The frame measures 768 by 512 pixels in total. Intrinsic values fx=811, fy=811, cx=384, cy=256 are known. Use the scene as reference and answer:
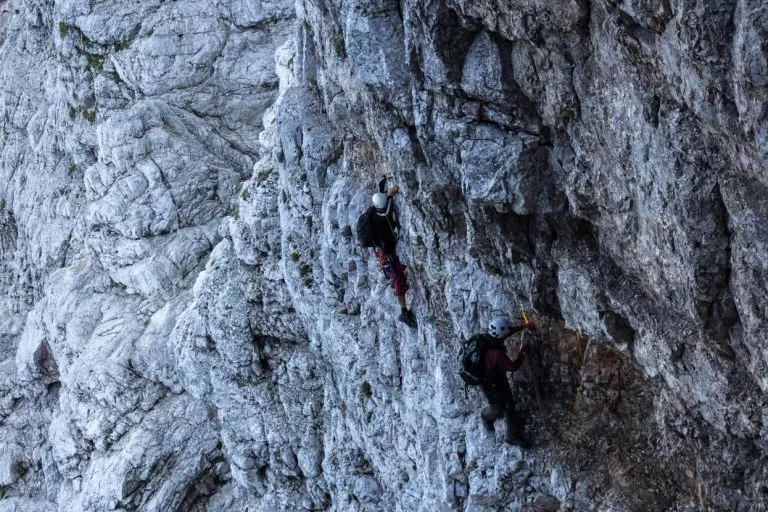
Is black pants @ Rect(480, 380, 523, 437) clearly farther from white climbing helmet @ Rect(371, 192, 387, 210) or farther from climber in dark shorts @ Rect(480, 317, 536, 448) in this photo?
white climbing helmet @ Rect(371, 192, 387, 210)

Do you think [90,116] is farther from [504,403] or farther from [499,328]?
[499,328]

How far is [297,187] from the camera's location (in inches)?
848

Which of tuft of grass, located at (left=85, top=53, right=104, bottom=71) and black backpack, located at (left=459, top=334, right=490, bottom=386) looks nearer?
black backpack, located at (left=459, top=334, right=490, bottom=386)

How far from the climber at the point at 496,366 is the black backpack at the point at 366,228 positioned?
3891 mm

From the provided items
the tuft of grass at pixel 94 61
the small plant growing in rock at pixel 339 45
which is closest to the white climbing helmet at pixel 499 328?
the small plant growing in rock at pixel 339 45

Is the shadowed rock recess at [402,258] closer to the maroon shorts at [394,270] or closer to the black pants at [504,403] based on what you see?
the maroon shorts at [394,270]

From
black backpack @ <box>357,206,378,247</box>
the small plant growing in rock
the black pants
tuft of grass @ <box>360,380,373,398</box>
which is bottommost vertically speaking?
tuft of grass @ <box>360,380,373,398</box>

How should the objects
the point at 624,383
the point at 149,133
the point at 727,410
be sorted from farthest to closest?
1. the point at 149,133
2. the point at 624,383
3. the point at 727,410

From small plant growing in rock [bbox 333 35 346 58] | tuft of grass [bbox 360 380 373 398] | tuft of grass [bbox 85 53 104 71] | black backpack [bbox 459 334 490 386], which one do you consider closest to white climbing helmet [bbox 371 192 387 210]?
small plant growing in rock [bbox 333 35 346 58]

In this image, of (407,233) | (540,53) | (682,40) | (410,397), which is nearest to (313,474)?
(410,397)

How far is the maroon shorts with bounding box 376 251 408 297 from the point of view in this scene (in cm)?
1799

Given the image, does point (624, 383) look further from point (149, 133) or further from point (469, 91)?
point (149, 133)

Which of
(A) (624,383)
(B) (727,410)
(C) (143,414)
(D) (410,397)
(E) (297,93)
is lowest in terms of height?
(C) (143,414)

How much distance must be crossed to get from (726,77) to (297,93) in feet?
50.9
